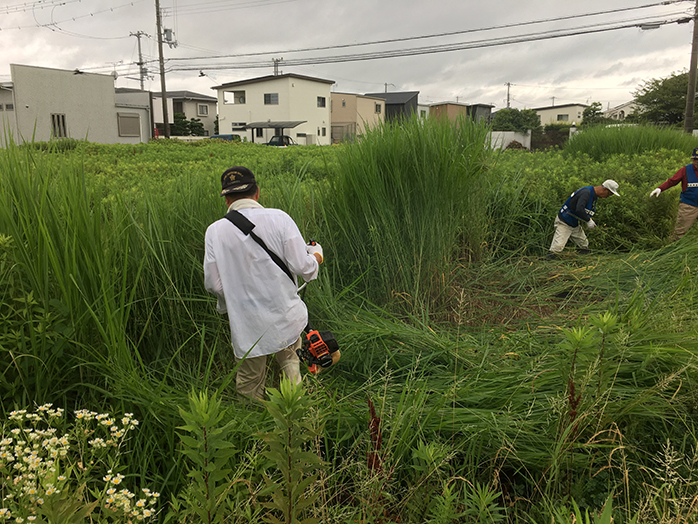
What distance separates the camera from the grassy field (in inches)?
81.2

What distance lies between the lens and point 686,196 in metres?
7.73

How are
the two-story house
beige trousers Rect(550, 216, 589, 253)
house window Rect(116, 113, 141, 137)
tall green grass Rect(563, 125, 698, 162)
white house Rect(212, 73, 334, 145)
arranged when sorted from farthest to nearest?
the two-story house, white house Rect(212, 73, 334, 145), house window Rect(116, 113, 141, 137), tall green grass Rect(563, 125, 698, 162), beige trousers Rect(550, 216, 589, 253)

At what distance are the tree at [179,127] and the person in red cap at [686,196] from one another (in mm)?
52912

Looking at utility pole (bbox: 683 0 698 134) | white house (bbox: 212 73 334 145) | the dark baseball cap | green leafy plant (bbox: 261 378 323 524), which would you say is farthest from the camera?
white house (bbox: 212 73 334 145)

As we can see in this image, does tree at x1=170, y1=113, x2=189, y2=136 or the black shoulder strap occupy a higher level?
tree at x1=170, y1=113, x2=189, y2=136

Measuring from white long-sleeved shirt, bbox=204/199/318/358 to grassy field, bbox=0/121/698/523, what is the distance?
431mm

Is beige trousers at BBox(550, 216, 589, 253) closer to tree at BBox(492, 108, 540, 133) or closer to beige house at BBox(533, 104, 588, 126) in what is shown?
tree at BBox(492, 108, 540, 133)

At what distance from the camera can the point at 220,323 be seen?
12.7ft

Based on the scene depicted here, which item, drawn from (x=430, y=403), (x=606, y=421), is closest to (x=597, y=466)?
(x=606, y=421)

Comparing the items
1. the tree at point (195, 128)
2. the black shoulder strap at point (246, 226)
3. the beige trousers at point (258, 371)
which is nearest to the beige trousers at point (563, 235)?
the beige trousers at point (258, 371)

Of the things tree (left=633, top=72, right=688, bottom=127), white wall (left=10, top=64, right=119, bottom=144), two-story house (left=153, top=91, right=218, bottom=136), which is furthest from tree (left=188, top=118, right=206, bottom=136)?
tree (left=633, top=72, right=688, bottom=127)

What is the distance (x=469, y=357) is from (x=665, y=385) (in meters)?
1.44

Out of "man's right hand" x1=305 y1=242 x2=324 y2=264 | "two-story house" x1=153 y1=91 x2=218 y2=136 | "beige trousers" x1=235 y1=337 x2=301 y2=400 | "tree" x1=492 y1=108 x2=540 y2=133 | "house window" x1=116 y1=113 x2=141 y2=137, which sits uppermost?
"two-story house" x1=153 y1=91 x2=218 y2=136

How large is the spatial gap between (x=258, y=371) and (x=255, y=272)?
763 mm
